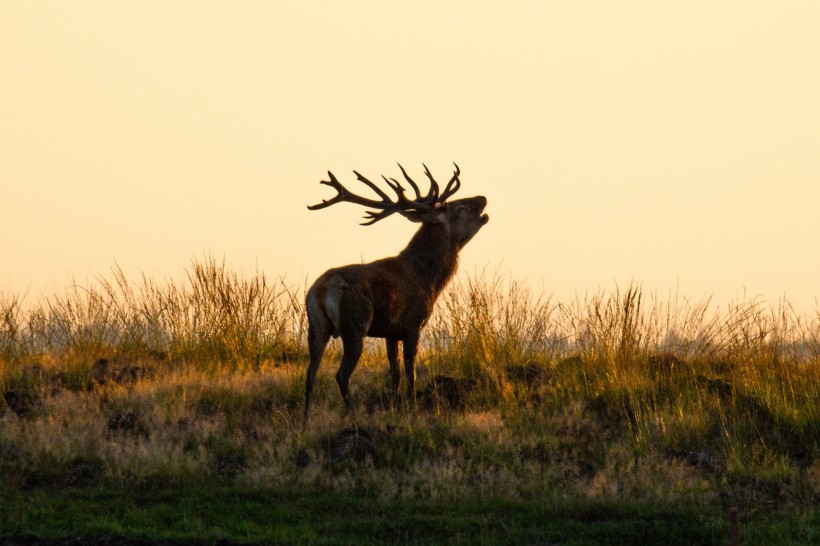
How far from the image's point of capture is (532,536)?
383 inches

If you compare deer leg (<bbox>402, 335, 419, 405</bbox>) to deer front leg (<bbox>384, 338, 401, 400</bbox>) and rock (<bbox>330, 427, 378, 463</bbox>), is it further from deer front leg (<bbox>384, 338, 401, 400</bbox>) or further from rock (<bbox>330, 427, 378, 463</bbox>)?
rock (<bbox>330, 427, 378, 463</bbox>)

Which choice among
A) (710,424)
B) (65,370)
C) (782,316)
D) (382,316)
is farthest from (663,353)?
(65,370)

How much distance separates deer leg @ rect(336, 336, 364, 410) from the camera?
1310cm

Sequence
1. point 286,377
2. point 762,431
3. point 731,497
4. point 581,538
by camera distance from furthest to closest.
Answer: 1. point 286,377
2. point 762,431
3. point 731,497
4. point 581,538

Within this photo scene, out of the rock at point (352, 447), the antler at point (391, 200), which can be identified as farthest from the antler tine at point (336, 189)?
the rock at point (352, 447)

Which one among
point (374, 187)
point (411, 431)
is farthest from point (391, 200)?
point (411, 431)

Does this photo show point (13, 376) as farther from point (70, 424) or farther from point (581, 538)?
point (581, 538)

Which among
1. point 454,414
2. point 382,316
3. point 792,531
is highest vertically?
point 382,316

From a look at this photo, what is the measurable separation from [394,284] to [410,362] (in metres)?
0.95

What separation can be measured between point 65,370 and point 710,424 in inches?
298

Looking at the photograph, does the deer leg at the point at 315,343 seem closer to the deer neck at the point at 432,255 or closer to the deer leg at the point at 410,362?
the deer leg at the point at 410,362

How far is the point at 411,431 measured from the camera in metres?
12.6

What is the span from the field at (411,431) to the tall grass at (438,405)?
0.03m

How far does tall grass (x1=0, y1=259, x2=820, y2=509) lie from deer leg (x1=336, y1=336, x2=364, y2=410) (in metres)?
0.28
